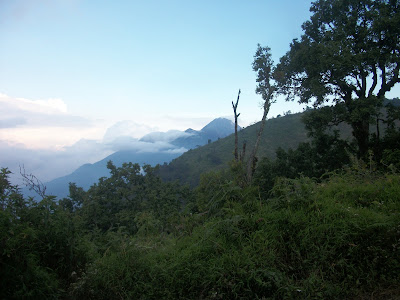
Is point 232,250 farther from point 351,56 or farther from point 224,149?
point 224,149

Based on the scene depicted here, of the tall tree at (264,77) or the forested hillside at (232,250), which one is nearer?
the forested hillside at (232,250)

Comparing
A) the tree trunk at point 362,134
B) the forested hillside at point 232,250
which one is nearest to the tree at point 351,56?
the tree trunk at point 362,134

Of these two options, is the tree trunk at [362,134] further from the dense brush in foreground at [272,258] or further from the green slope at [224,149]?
the green slope at [224,149]

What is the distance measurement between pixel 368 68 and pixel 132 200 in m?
20.0

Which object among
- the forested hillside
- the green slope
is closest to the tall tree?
the forested hillside

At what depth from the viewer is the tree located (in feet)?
40.2

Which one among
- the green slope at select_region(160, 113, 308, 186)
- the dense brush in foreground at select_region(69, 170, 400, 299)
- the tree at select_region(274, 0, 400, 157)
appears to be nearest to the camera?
the dense brush in foreground at select_region(69, 170, 400, 299)

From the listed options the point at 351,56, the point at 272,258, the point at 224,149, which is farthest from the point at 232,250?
the point at 224,149

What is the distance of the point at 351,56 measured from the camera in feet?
39.3

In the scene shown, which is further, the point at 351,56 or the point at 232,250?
the point at 351,56

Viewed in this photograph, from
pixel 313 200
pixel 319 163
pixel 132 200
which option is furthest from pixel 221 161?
pixel 313 200

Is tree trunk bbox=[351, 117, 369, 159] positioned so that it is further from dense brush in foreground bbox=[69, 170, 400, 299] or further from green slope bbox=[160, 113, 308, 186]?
green slope bbox=[160, 113, 308, 186]

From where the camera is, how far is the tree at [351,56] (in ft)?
40.2

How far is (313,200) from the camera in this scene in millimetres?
3408
